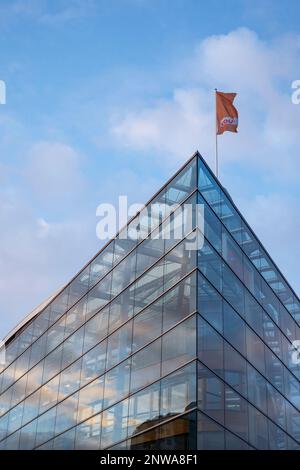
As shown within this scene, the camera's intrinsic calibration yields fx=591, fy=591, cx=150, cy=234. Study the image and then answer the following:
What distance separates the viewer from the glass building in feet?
78.9

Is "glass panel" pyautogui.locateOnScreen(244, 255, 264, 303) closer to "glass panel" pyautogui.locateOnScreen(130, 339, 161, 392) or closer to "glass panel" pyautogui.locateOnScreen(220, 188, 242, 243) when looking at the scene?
"glass panel" pyautogui.locateOnScreen(220, 188, 242, 243)

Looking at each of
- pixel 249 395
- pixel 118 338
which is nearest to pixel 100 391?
pixel 118 338

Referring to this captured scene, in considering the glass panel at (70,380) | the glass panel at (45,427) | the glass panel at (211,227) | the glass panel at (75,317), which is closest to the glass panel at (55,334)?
the glass panel at (75,317)

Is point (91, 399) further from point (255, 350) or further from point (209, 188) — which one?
point (209, 188)

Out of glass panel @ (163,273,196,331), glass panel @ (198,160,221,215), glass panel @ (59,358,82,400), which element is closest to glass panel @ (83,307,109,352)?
glass panel @ (59,358,82,400)

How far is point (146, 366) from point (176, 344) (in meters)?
2.34

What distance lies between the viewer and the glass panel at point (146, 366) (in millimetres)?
25469

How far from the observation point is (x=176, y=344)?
81.1 ft

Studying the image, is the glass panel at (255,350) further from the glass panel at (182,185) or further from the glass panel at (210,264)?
the glass panel at (182,185)

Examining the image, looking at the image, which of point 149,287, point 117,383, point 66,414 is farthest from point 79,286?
point 117,383

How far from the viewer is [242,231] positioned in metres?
32.0

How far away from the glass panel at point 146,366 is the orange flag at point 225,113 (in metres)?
13.7

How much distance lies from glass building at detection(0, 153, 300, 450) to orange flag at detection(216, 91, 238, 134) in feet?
17.4
